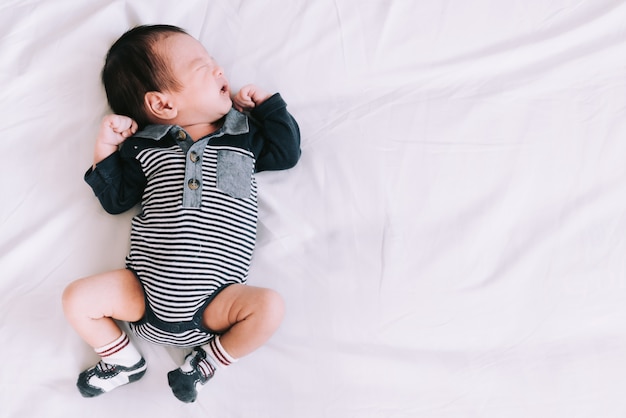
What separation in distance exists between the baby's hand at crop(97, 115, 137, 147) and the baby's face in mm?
100

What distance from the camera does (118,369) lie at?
0.99 m

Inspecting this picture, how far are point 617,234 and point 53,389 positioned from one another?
3.33 feet

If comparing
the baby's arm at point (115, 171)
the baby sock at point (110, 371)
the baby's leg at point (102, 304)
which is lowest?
the baby sock at point (110, 371)

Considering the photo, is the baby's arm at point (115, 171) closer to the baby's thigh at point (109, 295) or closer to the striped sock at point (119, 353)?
the baby's thigh at point (109, 295)

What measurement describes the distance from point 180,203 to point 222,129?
0.16 metres

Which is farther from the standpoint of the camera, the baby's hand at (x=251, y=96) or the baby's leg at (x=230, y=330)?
the baby's hand at (x=251, y=96)

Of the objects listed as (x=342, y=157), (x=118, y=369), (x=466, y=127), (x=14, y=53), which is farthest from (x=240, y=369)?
(x=14, y=53)

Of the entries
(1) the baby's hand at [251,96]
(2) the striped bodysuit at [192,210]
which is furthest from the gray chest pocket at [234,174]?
(1) the baby's hand at [251,96]

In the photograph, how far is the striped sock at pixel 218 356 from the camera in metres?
0.99

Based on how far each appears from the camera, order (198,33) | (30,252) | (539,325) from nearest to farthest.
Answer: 1. (539,325)
2. (30,252)
3. (198,33)

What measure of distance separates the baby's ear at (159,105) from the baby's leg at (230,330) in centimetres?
35

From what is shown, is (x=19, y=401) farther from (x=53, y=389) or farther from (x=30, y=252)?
(x=30, y=252)

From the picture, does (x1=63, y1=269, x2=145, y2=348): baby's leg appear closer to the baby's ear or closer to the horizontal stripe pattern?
the horizontal stripe pattern

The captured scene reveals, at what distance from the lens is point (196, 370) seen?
98cm
